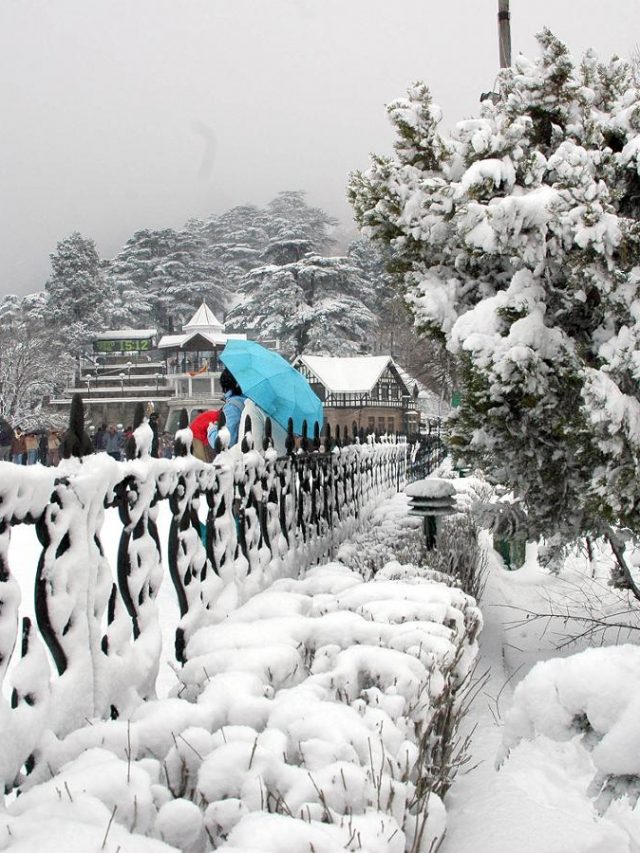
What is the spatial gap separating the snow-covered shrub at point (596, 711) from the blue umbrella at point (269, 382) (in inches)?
145

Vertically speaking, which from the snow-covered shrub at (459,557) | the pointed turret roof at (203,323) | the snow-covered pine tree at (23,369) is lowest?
the snow-covered shrub at (459,557)

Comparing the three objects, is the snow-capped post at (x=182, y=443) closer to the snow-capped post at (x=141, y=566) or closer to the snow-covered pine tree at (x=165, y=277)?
the snow-capped post at (x=141, y=566)

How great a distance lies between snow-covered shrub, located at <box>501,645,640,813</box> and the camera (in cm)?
135

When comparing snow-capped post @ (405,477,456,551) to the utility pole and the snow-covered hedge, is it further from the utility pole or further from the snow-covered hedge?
the utility pole

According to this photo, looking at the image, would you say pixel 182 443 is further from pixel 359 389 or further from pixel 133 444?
pixel 359 389

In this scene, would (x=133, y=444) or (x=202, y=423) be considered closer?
(x=133, y=444)

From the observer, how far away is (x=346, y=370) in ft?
165

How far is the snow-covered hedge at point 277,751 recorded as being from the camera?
63.4 inches

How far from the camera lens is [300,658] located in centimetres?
267

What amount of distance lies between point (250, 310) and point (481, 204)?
53878 mm

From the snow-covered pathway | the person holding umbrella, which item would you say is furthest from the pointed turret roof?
the snow-covered pathway

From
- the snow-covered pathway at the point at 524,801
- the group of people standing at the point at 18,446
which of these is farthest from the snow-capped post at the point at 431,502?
the group of people standing at the point at 18,446

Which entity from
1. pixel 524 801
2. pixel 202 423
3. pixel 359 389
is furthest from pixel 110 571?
pixel 359 389

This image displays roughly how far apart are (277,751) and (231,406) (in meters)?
3.48
